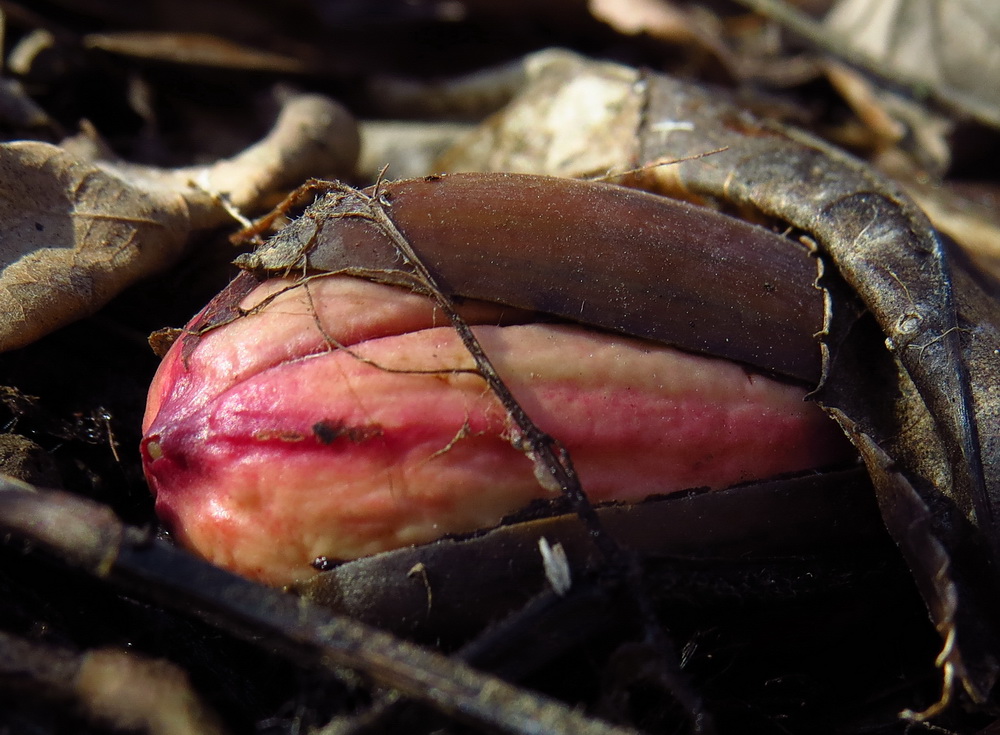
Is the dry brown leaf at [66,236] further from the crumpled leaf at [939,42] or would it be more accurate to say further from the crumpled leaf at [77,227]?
the crumpled leaf at [939,42]

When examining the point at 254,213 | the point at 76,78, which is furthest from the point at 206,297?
the point at 76,78

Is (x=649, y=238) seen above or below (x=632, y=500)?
above

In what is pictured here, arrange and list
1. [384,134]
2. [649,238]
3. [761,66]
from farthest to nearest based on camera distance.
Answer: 1. [761,66]
2. [384,134]
3. [649,238]

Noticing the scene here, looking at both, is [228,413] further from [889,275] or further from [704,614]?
[889,275]

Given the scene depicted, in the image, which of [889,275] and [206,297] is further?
[206,297]

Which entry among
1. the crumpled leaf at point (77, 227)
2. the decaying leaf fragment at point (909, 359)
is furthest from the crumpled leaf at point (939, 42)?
the crumpled leaf at point (77, 227)
